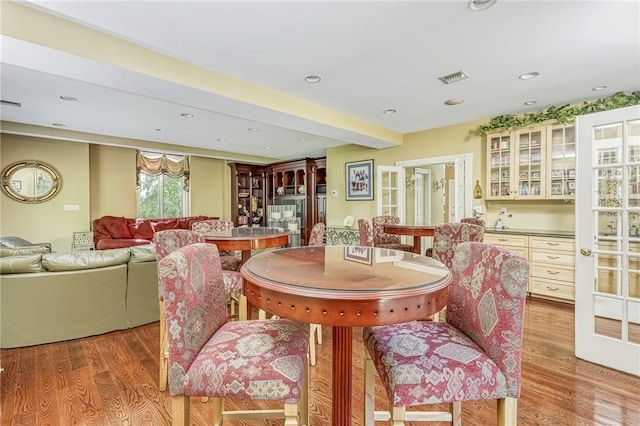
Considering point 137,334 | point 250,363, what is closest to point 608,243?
point 250,363

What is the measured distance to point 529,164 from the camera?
13.8 feet

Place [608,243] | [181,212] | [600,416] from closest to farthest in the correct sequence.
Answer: [600,416] < [608,243] < [181,212]

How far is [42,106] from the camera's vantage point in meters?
4.09

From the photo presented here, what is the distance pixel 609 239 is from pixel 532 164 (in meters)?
2.22

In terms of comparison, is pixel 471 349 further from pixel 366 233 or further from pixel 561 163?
pixel 561 163

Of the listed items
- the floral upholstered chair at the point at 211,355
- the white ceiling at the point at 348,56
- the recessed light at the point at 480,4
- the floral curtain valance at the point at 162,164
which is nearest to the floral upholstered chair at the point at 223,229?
the white ceiling at the point at 348,56

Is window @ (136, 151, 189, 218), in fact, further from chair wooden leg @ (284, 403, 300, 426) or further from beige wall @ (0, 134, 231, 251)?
chair wooden leg @ (284, 403, 300, 426)

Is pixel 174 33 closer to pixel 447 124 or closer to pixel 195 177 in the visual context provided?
pixel 447 124

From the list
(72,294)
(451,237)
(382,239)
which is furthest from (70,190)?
(451,237)

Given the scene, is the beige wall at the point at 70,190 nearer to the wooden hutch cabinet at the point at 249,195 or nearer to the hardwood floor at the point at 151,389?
the wooden hutch cabinet at the point at 249,195

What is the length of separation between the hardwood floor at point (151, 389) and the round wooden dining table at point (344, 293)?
77cm

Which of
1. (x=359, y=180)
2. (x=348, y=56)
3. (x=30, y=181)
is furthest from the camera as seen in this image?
(x=359, y=180)

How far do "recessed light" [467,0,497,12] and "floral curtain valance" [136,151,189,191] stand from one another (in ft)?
22.8

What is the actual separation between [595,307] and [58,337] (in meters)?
4.43
